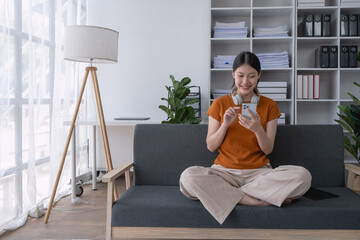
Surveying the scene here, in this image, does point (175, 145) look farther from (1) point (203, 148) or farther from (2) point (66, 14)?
(2) point (66, 14)

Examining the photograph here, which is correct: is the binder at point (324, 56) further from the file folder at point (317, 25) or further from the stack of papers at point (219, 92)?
the stack of papers at point (219, 92)

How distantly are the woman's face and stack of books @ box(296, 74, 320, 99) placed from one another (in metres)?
1.76

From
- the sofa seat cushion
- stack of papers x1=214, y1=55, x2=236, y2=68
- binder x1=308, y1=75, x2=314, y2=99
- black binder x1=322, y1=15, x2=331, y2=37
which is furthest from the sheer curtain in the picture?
black binder x1=322, y1=15, x2=331, y2=37

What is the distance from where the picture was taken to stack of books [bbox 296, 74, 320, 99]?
11.3ft

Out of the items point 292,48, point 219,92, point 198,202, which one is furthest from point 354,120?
point 198,202

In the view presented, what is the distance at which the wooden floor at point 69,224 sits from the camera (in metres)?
2.10

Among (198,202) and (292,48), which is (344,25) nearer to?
(292,48)

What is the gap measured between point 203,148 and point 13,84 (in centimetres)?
147

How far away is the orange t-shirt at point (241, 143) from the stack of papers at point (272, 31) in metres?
1.77

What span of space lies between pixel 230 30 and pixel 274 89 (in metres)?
0.82

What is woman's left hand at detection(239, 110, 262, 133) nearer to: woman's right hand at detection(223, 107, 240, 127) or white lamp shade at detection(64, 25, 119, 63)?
woman's right hand at detection(223, 107, 240, 127)

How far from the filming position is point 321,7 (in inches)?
132

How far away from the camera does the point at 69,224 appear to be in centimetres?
231

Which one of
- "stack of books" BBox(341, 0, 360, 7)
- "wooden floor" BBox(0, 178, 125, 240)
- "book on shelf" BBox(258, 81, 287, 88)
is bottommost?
"wooden floor" BBox(0, 178, 125, 240)
